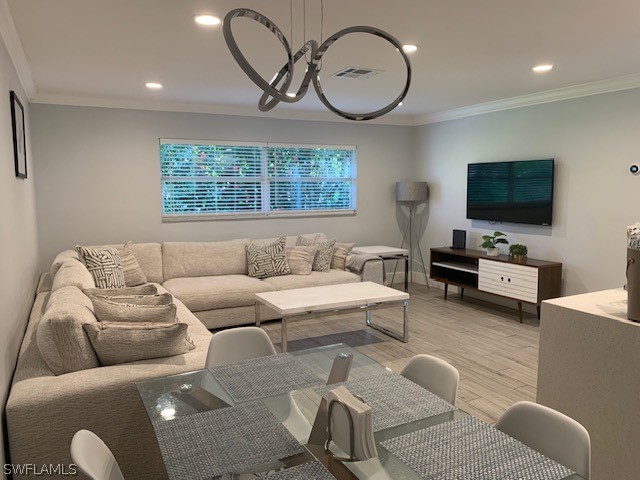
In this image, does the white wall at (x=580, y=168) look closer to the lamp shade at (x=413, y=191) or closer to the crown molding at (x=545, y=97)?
the crown molding at (x=545, y=97)

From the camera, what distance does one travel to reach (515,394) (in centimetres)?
341

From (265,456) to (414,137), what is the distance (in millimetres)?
6325

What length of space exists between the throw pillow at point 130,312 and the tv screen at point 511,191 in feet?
13.7

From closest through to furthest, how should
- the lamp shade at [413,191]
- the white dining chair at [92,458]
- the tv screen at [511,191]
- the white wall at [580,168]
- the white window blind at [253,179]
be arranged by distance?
the white dining chair at [92,458], the white wall at [580,168], the tv screen at [511,191], the white window blind at [253,179], the lamp shade at [413,191]

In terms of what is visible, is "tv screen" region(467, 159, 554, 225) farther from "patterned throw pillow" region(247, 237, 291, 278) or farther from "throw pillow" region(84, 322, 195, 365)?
"throw pillow" region(84, 322, 195, 365)

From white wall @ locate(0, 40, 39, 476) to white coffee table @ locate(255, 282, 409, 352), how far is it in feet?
5.98

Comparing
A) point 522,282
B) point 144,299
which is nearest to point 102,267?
point 144,299

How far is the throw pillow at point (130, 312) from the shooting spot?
2605 mm

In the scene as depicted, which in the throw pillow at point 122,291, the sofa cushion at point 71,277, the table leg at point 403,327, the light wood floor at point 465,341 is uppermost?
the sofa cushion at point 71,277

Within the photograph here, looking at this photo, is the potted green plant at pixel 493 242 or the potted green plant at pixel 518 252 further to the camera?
the potted green plant at pixel 493 242

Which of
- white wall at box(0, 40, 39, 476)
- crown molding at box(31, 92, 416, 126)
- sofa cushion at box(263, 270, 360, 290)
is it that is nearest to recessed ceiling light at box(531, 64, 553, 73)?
crown molding at box(31, 92, 416, 126)

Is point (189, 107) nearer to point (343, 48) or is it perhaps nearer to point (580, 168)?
point (343, 48)

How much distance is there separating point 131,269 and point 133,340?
2711 millimetres

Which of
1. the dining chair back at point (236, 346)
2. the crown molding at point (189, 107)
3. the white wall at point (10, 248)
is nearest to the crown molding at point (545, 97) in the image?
the crown molding at point (189, 107)
